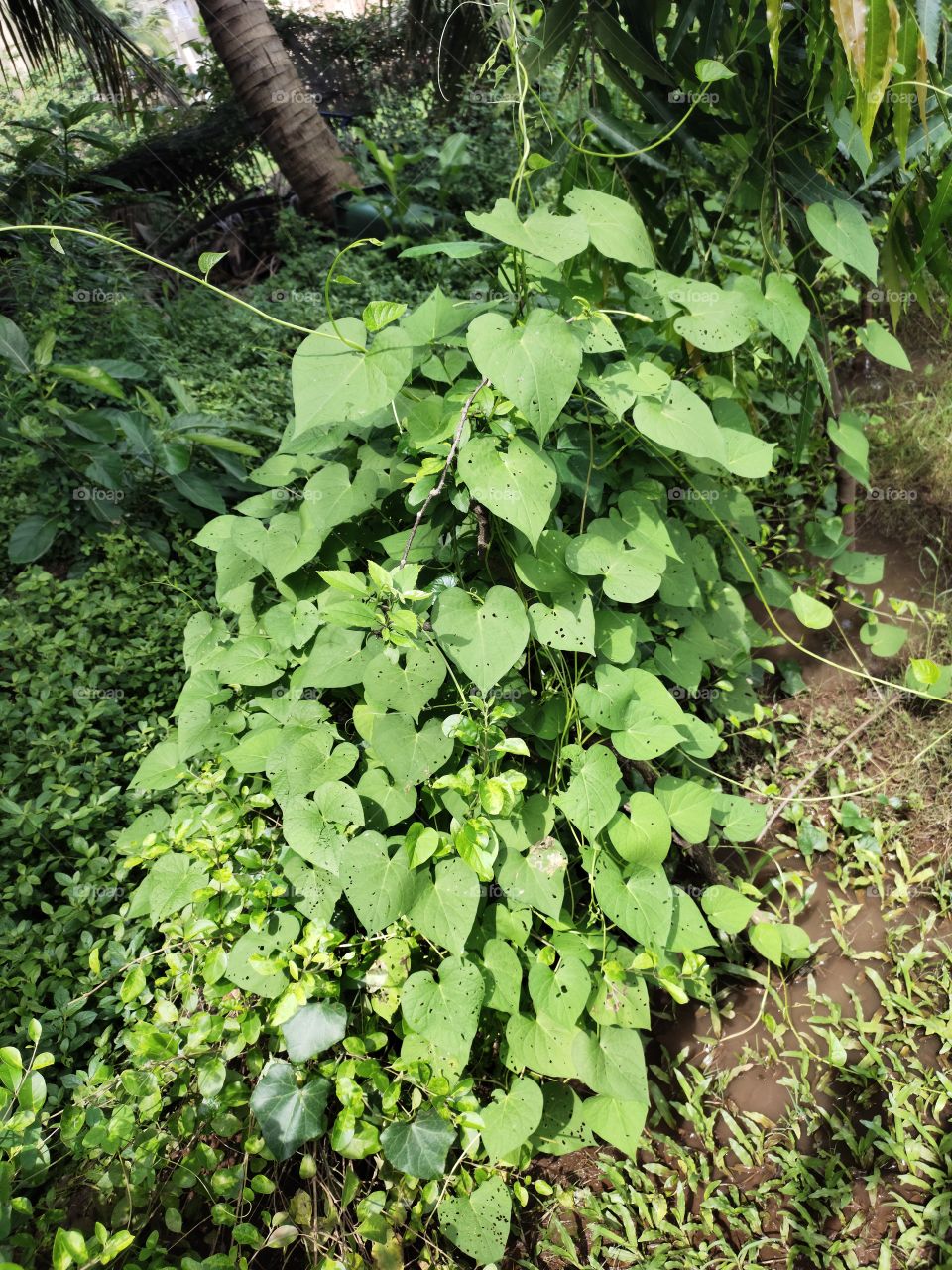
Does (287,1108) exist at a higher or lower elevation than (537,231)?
lower

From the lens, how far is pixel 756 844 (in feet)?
6.05

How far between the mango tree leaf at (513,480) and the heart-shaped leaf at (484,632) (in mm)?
129

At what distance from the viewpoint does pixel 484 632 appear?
1101 millimetres

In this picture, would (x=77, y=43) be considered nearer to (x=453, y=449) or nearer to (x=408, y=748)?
(x=453, y=449)

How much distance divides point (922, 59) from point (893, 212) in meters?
0.55

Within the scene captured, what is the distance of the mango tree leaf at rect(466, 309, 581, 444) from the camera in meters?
0.97

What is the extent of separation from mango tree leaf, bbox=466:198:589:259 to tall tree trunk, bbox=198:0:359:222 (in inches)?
136

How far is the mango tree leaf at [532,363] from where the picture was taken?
0.97 metres
